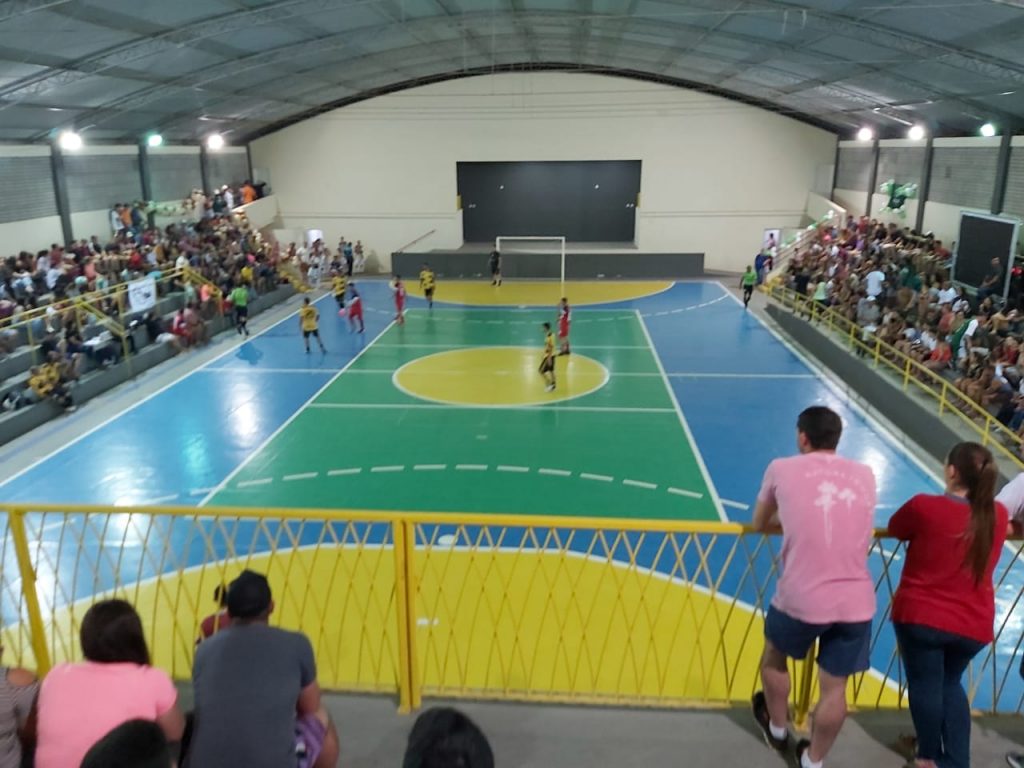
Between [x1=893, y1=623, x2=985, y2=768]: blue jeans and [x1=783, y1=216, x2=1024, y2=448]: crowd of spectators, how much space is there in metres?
9.62

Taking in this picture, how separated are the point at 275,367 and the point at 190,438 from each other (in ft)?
16.8

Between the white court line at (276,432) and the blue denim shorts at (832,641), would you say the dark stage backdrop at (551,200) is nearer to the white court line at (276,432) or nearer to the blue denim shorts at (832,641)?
the white court line at (276,432)

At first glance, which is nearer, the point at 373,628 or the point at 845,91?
the point at 373,628

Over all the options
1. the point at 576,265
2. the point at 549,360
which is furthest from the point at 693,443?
the point at 576,265

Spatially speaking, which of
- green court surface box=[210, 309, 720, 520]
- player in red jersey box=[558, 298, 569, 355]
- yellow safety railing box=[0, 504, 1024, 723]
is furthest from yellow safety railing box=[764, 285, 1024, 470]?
player in red jersey box=[558, 298, 569, 355]

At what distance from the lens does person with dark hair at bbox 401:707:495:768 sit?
222 cm

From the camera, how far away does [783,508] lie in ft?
12.2

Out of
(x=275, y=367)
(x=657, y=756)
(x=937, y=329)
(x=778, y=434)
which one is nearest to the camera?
(x=657, y=756)

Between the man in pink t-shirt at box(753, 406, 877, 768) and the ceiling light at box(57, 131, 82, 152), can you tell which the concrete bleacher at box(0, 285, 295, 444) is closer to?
the ceiling light at box(57, 131, 82, 152)

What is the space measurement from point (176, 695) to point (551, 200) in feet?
117

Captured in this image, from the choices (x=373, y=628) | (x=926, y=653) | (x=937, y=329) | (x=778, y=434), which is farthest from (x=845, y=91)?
(x=926, y=653)

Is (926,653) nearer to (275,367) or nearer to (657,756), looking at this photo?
(657,756)

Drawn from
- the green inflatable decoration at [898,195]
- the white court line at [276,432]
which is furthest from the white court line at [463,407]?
the green inflatable decoration at [898,195]

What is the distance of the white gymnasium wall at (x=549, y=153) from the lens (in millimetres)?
34438
